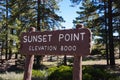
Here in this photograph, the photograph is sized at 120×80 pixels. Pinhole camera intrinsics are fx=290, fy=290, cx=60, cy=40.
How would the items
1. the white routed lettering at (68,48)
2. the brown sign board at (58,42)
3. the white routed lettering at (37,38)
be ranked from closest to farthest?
the brown sign board at (58,42) < the white routed lettering at (68,48) < the white routed lettering at (37,38)

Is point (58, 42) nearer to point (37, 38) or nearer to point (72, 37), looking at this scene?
point (72, 37)

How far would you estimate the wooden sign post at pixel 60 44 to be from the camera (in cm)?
718

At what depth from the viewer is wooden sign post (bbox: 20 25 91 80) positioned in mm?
7184

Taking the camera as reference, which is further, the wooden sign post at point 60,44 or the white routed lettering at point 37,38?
the white routed lettering at point 37,38

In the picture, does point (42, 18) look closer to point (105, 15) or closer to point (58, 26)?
point (58, 26)

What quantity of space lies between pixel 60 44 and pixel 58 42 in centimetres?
9

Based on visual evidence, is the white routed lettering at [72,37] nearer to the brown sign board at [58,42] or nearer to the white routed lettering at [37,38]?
the brown sign board at [58,42]

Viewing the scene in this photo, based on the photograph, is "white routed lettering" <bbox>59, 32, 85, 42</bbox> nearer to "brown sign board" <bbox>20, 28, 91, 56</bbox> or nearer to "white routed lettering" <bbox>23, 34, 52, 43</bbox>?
"brown sign board" <bbox>20, 28, 91, 56</bbox>

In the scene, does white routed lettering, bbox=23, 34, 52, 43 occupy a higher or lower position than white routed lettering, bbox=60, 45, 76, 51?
higher

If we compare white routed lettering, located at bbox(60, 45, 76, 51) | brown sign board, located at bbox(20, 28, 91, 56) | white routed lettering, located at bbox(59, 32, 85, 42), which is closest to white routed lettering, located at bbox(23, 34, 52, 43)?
brown sign board, located at bbox(20, 28, 91, 56)

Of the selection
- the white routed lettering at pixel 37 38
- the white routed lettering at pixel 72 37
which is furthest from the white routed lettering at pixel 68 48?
the white routed lettering at pixel 37 38

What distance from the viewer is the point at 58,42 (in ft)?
25.2

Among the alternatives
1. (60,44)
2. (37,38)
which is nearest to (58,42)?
(60,44)

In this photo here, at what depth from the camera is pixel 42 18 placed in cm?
Answer: 3120
